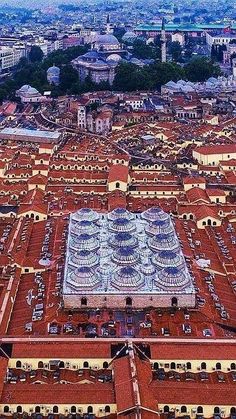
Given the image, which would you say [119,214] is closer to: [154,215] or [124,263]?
[154,215]

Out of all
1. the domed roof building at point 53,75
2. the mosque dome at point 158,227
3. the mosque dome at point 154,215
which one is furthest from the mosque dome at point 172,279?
the domed roof building at point 53,75

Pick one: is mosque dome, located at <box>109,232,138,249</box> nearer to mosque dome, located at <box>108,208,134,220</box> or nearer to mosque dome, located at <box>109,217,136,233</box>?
mosque dome, located at <box>109,217,136,233</box>

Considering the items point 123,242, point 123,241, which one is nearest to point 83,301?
point 123,242

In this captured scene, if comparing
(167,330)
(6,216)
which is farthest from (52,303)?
(6,216)

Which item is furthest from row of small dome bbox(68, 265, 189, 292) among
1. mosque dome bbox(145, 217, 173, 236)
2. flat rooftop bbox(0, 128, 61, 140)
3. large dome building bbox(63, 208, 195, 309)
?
flat rooftop bbox(0, 128, 61, 140)

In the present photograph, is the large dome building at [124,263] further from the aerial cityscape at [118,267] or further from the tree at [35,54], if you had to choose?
the tree at [35,54]

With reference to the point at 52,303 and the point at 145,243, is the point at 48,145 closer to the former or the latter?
the point at 145,243
